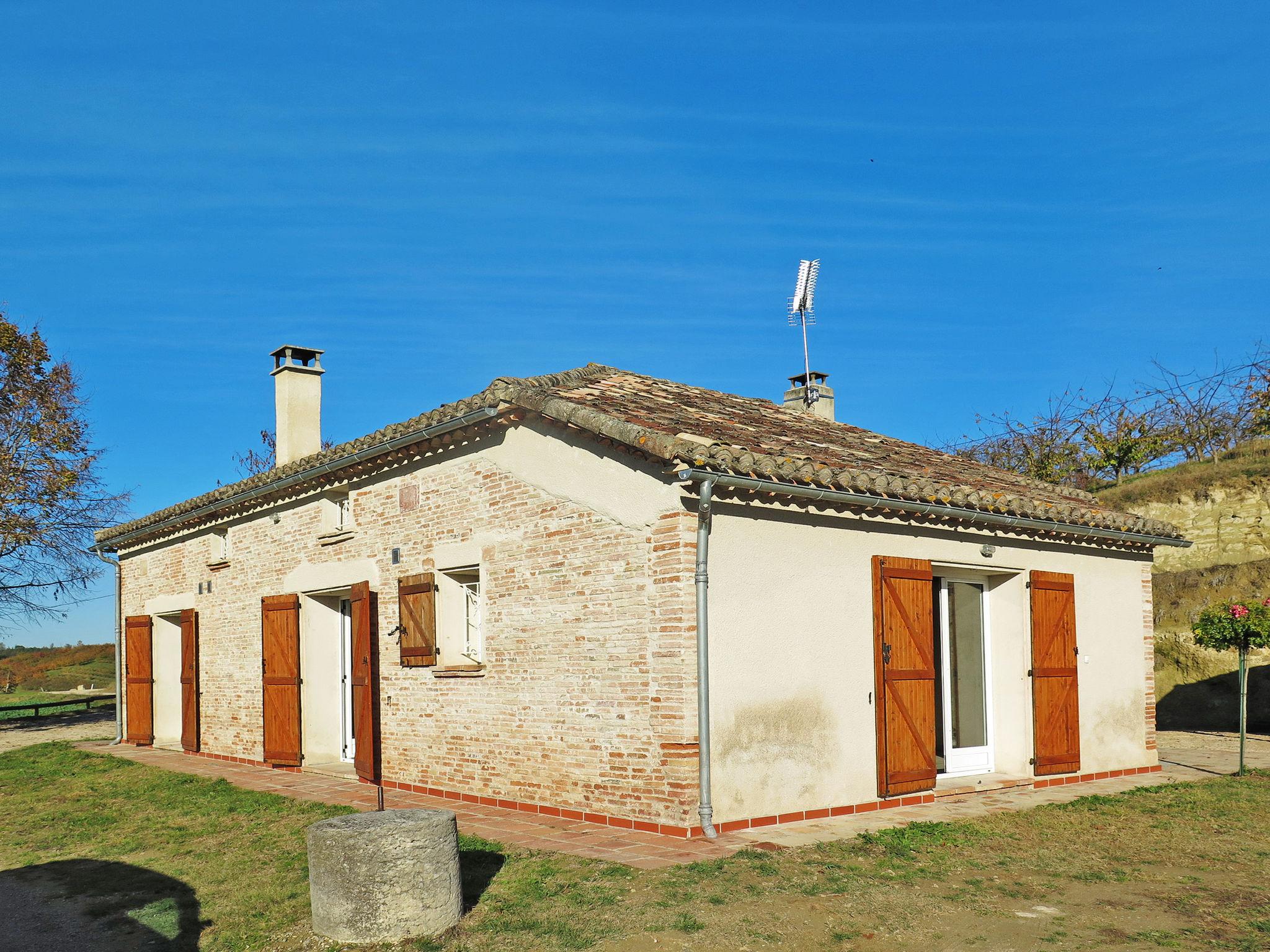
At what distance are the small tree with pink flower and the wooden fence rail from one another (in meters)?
20.0

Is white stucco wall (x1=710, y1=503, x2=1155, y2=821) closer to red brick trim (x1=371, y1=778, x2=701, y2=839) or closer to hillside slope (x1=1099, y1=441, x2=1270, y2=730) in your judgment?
red brick trim (x1=371, y1=778, x2=701, y2=839)

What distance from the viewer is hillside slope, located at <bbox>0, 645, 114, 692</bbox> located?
32250 mm

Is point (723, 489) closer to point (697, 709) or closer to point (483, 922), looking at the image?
point (697, 709)

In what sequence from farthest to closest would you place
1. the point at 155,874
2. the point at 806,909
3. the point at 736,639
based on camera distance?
the point at 736,639, the point at 155,874, the point at 806,909

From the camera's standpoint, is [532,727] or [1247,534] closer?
[532,727]

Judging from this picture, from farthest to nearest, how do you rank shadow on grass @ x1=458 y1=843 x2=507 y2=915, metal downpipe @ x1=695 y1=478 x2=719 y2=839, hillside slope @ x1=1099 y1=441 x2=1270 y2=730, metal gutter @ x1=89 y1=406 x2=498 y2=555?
1. hillside slope @ x1=1099 y1=441 x2=1270 y2=730
2. metal gutter @ x1=89 y1=406 x2=498 y2=555
3. metal downpipe @ x1=695 y1=478 x2=719 y2=839
4. shadow on grass @ x1=458 y1=843 x2=507 y2=915

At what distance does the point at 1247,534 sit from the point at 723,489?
15.9 meters

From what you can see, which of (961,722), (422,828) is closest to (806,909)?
(422,828)

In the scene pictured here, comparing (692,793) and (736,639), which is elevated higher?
(736,639)

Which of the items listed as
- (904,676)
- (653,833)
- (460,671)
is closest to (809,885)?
(653,833)

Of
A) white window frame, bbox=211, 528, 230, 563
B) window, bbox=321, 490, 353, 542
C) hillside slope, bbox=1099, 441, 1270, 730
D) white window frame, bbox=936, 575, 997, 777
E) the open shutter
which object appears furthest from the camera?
hillside slope, bbox=1099, 441, 1270, 730

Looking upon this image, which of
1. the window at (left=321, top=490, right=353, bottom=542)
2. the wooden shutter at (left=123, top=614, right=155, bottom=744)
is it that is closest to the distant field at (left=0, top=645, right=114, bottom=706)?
the wooden shutter at (left=123, top=614, right=155, bottom=744)

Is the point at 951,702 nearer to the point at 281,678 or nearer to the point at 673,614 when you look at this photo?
the point at 673,614

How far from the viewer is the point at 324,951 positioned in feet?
17.6
